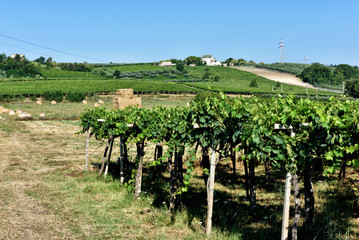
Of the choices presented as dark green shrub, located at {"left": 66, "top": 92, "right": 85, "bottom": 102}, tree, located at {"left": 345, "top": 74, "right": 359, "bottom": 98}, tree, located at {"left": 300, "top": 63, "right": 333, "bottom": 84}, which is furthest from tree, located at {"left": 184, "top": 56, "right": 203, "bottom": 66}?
dark green shrub, located at {"left": 66, "top": 92, "right": 85, "bottom": 102}

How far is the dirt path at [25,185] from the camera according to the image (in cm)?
805

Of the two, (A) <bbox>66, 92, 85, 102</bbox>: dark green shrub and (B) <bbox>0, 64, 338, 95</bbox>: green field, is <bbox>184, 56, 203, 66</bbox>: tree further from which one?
(A) <bbox>66, 92, 85, 102</bbox>: dark green shrub

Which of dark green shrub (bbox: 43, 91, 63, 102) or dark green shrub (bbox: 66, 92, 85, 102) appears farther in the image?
dark green shrub (bbox: 66, 92, 85, 102)

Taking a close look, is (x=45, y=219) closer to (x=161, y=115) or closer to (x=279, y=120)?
(x=161, y=115)

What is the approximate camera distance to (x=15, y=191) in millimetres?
11742

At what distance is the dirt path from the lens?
805cm

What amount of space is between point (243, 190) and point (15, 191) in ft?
27.9

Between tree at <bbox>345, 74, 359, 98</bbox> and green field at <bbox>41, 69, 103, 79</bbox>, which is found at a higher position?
green field at <bbox>41, 69, 103, 79</bbox>

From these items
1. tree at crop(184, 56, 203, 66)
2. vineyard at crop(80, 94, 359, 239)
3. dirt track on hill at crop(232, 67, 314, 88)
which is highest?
tree at crop(184, 56, 203, 66)

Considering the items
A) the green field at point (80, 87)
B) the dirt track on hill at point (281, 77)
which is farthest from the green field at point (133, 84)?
the dirt track on hill at point (281, 77)

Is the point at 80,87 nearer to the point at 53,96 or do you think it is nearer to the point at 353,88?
the point at 53,96

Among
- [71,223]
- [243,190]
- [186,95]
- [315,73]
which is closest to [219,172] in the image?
[243,190]

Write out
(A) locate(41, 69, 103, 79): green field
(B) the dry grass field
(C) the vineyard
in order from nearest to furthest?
(C) the vineyard → (B) the dry grass field → (A) locate(41, 69, 103, 79): green field

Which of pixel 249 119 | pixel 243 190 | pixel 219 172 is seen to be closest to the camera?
pixel 249 119
